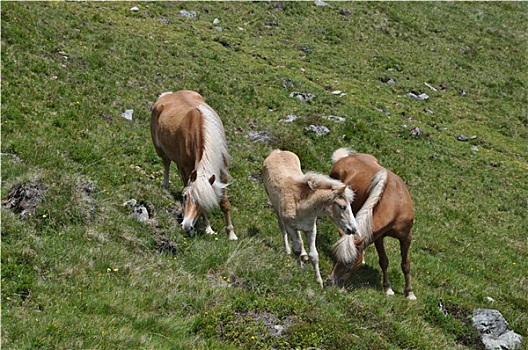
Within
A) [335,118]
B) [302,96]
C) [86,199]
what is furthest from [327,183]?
[302,96]

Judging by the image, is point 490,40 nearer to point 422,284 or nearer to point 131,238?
point 422,284

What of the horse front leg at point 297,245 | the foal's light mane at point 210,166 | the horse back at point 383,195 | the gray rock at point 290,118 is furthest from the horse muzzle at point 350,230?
the gray rock at point 290,118

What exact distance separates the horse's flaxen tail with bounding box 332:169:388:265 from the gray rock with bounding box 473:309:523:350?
119 inches

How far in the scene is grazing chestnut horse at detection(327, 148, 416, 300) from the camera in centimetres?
1093

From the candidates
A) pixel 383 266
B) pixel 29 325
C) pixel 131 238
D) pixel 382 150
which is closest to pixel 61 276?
pixel 29 325

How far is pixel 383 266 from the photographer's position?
12.3 metres

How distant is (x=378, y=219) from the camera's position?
11.6 m

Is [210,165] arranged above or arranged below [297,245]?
above

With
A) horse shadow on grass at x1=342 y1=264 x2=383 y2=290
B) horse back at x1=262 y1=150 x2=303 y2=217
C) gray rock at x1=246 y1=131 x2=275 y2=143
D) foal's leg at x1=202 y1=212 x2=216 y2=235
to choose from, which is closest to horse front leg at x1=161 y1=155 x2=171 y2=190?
foal's leg at x1=202 y1=212 x2=216 y2=235

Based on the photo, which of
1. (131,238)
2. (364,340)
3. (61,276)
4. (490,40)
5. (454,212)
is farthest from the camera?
(490,40)

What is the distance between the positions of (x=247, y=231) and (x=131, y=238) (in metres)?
3.61

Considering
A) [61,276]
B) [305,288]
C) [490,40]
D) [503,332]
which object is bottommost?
[490,40]

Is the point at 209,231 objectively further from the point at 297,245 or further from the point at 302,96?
the point at 302,96

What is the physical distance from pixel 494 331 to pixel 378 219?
3451 mm
